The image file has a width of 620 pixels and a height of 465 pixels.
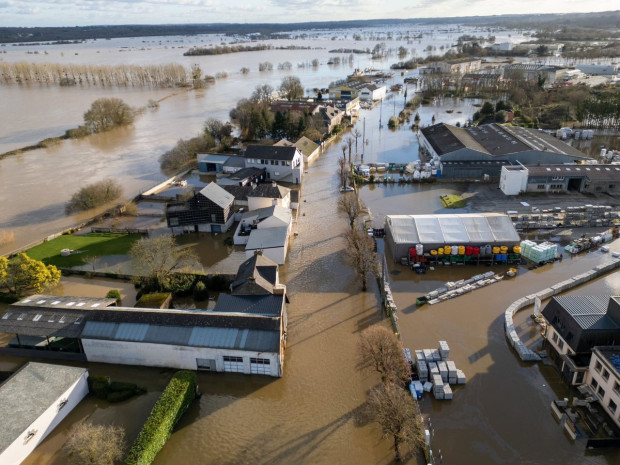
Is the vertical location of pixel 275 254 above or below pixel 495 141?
below

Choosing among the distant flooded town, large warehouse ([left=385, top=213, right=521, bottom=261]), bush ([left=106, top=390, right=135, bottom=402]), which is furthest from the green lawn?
large warehouse ([left=385, top=213, right=521, bottom=261])

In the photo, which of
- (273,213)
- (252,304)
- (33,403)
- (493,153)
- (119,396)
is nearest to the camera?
(33,403)

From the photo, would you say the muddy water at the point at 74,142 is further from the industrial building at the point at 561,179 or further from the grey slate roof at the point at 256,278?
the industrial building at the point at 561,179

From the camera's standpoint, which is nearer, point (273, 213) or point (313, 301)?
point (313, 301)

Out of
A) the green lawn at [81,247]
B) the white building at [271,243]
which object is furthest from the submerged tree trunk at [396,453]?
the green lawn at [81,247]

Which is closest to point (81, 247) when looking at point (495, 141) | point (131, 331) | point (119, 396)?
point (131, 331)

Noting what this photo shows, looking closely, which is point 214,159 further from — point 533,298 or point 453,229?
point 533,298

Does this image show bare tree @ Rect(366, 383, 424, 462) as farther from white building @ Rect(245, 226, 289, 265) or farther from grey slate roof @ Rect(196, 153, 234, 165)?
grey slate roof @ Rect(196, 153, 234, 165)
